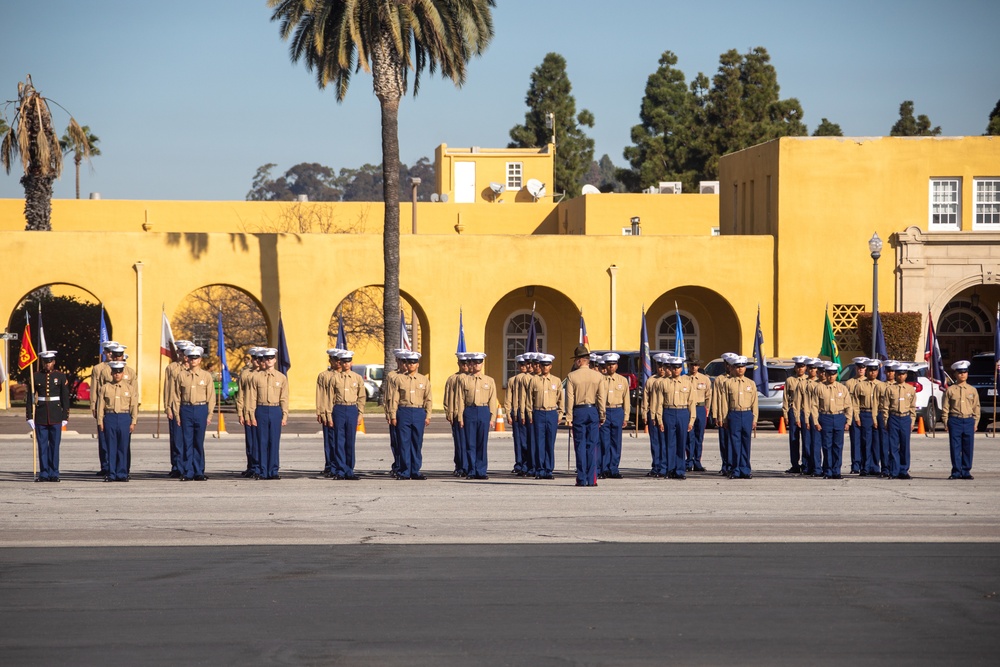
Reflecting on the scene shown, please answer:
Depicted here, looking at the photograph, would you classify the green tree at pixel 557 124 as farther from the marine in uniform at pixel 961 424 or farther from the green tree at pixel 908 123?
the marine in uniform at pixel 961 424

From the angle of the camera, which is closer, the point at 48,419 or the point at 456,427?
the point at 48,419

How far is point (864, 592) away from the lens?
10.4 m

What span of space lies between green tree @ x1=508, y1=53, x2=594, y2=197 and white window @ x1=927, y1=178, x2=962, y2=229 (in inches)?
1517

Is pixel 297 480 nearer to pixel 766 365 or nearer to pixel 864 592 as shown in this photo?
pixel 864 592

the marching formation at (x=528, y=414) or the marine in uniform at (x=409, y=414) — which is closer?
the marching formation at (x=528, y=414)

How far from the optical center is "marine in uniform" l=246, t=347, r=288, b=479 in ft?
61.3

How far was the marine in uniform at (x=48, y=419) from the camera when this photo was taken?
1817 cm

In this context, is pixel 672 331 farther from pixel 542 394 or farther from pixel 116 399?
pixel 116 399

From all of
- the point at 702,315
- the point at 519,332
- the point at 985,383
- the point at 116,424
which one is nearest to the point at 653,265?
the point at 702,315

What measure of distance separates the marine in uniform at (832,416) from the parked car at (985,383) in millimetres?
11166

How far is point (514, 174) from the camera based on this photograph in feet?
212

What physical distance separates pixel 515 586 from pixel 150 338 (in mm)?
27880

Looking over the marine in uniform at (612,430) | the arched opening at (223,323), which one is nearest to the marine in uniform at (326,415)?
the marine in uniform at (612,430)

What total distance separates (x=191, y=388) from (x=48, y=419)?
1901 mm
